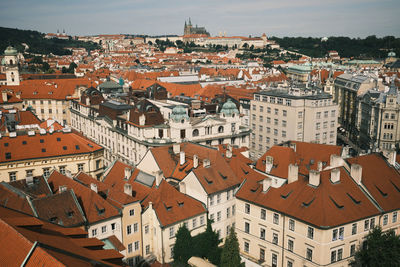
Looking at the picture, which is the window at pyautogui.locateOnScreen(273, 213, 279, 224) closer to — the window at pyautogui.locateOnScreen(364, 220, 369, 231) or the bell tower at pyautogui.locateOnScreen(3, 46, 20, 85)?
the window at pyautogui.locateOnScreen(364, 220, 369, 231)

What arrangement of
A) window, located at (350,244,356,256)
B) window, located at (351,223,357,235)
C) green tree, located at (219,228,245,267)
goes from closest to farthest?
green tree, located at (219,228,245,267) → window, located at (351,223,357,235) → window, located at (350,244,356,256)

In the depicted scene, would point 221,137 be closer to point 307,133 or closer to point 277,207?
point 307,133

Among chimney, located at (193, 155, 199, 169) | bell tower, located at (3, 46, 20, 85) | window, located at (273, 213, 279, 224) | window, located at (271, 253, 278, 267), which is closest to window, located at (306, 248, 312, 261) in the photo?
window, located at (271, 253, 278, 267)

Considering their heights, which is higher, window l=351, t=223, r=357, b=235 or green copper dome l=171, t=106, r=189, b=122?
green copper dome l=171, t=106, r=189, b=122

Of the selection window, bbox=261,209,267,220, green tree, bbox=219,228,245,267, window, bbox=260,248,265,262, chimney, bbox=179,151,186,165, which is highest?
chimney, bbox=179,151,186,165

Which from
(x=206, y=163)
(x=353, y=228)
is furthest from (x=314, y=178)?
(x=206, y=163)

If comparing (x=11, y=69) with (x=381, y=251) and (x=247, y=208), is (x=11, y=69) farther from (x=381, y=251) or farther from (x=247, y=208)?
(x=381, y=251)

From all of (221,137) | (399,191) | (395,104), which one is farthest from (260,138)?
(399,191)
